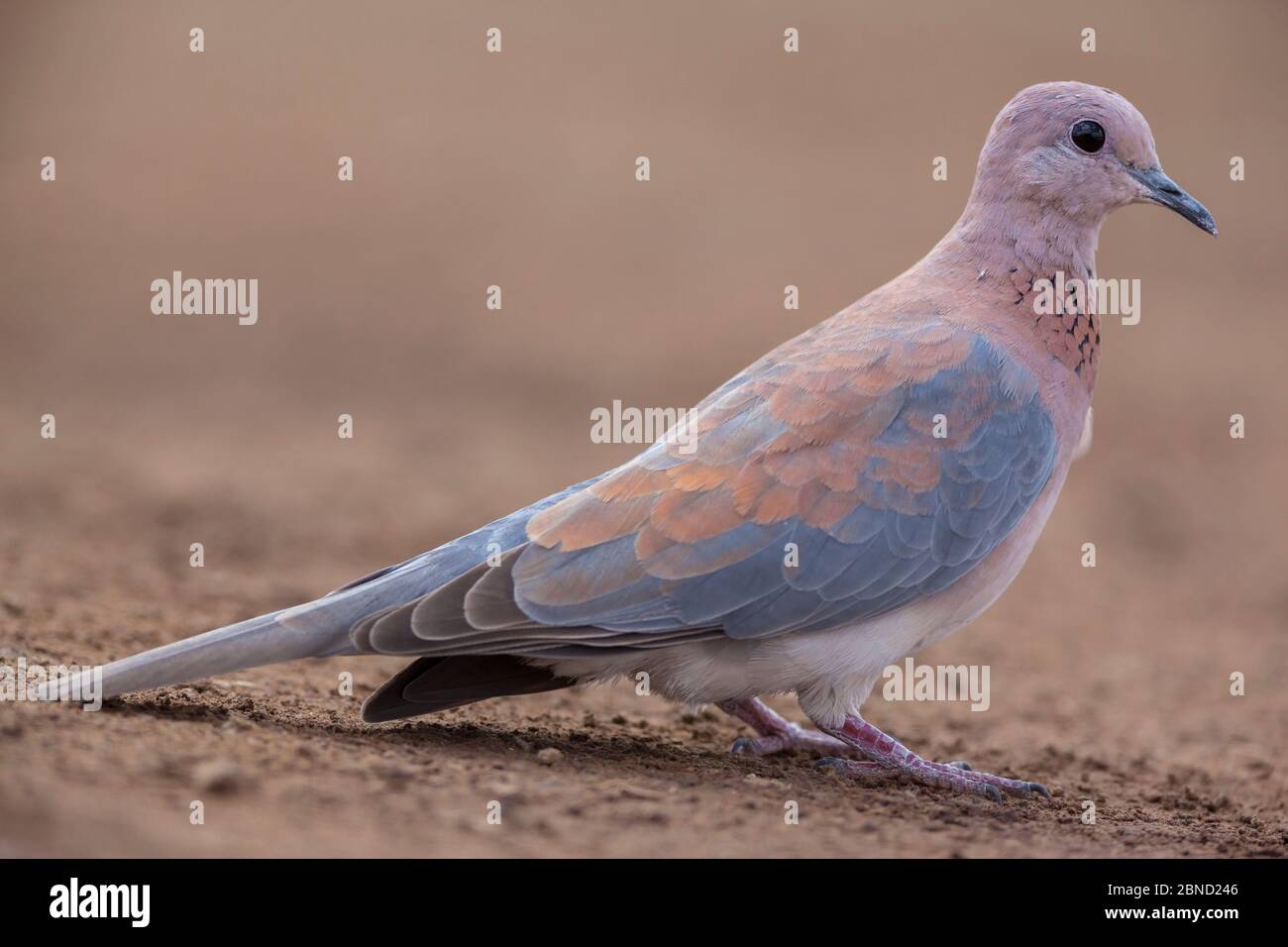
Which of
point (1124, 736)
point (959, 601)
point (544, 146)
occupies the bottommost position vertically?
point (1124, 736)

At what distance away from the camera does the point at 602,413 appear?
13.7 metres

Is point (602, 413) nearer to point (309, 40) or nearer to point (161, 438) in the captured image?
point (161, 438)

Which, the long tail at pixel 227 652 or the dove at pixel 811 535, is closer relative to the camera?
the long tail at pixel 227 652

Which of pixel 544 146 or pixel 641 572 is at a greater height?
pixel 544 146

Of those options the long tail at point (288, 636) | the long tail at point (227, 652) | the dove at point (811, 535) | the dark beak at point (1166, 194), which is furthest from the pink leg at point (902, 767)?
the dark beak at point (1166, 194)

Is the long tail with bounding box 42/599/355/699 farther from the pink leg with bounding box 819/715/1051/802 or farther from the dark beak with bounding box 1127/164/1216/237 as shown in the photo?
the dark beak with bounding box 1127/164/1216/237

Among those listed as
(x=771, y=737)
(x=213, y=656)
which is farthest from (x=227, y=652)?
(x=771, y=737)

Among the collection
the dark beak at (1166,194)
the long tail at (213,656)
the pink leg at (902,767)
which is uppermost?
the dark beak at (1166,194)

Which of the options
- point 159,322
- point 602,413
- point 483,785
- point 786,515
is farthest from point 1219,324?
point 483,785

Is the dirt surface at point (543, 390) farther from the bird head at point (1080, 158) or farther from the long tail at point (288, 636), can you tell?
the bird head at point (1080, 158)

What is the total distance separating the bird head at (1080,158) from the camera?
18.3ft

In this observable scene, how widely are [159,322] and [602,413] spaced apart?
572cm

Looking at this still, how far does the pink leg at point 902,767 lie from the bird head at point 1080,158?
216 cm

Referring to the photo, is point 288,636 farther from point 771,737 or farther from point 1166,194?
point 1166,194
